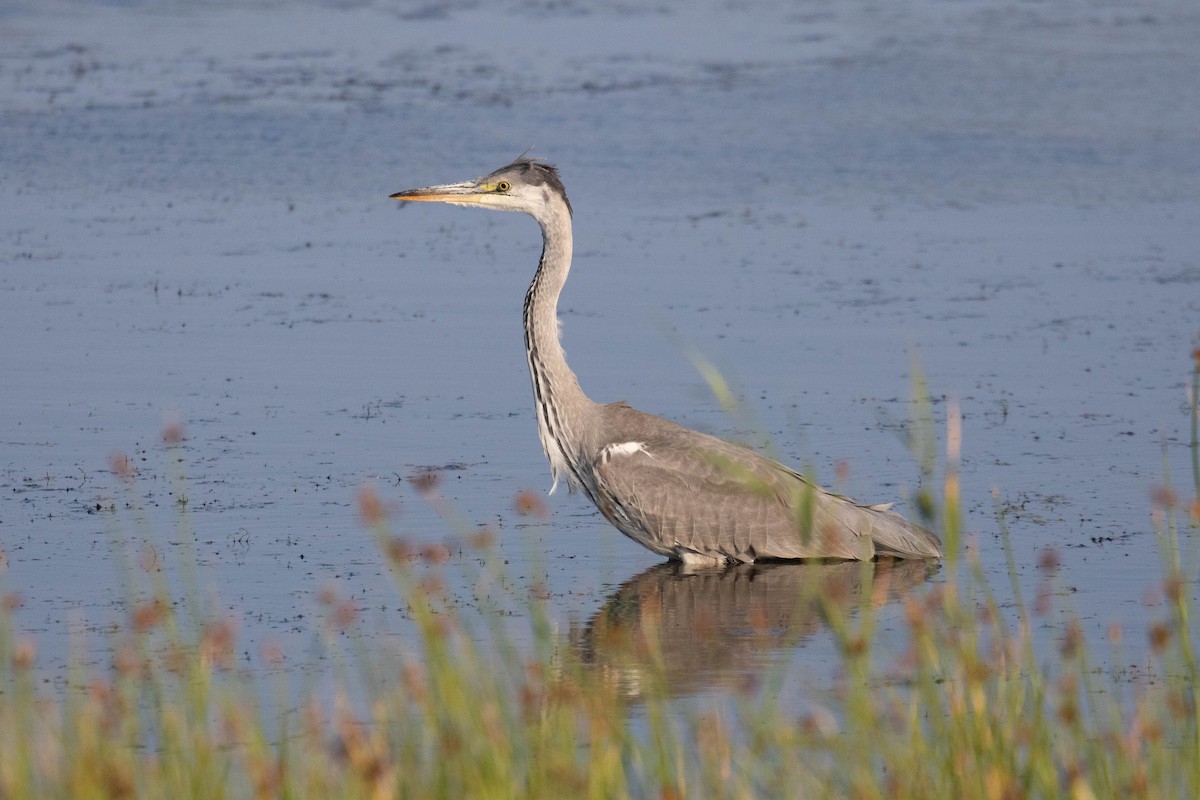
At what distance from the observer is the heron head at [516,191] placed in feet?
32.2

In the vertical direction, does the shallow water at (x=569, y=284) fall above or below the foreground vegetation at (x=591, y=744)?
above

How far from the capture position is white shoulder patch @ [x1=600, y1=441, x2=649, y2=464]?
902 cm

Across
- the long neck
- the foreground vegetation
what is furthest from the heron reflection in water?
the foreground vegetation

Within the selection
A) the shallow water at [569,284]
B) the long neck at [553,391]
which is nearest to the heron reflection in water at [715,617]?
the shallow water at [569,284]

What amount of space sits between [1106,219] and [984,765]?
12985 mm

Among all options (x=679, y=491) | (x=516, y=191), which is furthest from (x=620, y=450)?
(x=516, y=191)

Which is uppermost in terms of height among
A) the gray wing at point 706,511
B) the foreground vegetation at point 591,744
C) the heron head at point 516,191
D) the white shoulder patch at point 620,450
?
the heron head at point 516,191

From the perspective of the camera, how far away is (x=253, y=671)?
23.1 feet

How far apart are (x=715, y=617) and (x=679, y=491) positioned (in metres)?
0.90

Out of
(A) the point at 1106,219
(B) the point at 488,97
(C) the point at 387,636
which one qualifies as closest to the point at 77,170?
(B) the point at 488,97

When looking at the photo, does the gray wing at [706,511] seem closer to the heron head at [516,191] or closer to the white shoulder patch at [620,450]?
the white shoulder patch at [620,450]

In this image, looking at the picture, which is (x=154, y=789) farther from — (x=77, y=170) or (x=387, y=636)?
(x=77, y=170)

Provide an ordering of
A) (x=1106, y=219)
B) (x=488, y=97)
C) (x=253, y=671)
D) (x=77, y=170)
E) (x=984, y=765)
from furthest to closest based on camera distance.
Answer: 1. (x=488, y=97)
2. (x=77, y=170)
3. (x=1106, y=219)
4. (x=253, y=671)
5. (x=984, y=765)

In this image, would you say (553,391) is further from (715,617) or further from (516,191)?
(715,617)
